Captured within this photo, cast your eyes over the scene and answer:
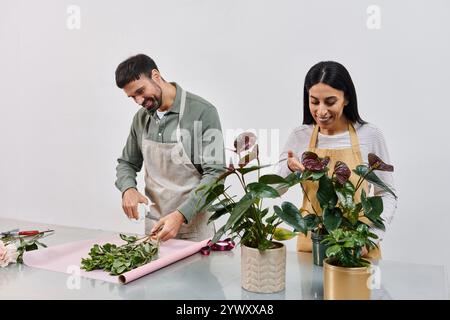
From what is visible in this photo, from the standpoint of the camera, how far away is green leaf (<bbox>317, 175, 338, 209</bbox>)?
45.7 inches

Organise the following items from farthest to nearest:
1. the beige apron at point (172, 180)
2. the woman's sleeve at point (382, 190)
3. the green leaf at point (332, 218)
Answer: the beige apron at point (172, 180) < the woman's sleeve at point (382, 190) < the green leaf at point (332, 218)

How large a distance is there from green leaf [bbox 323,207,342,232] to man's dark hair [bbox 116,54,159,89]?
3.77 feet

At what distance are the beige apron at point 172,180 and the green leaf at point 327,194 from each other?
2.77 feet

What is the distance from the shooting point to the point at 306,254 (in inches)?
59.6

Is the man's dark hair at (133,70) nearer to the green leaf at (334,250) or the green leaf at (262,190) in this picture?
the green leaf at (262,190)

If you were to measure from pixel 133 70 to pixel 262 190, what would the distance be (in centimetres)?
112

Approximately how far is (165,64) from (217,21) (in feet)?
A: 1.32

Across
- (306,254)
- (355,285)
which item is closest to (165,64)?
(306,254)

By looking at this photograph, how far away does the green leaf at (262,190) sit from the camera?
1080mm

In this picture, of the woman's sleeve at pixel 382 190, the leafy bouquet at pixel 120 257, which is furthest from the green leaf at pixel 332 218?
the leafy bouquet at pixel 120 257

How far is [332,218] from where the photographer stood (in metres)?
1.14

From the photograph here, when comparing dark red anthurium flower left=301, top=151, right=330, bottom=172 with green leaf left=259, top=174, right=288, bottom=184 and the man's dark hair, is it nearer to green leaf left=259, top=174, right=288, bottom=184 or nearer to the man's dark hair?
green leaf left=259, top=174, right=288, bottom=184

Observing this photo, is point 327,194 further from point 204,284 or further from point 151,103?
point 151,103

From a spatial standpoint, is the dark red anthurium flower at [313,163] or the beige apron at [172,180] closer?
the dark red anthurium flower at [313,163]
